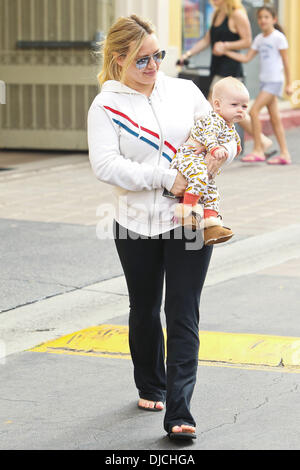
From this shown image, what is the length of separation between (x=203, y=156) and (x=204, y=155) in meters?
0.02

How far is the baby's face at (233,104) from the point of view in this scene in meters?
4.67

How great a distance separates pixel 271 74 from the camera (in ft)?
44.2

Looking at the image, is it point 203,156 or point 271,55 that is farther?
point 271,55

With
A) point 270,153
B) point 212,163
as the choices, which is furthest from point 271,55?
point 212,163

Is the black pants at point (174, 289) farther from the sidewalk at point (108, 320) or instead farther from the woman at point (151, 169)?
the sidewalk at point (108, 320)

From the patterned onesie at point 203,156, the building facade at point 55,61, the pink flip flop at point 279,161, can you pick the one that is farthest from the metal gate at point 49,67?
the patterned onesie at point 203,156

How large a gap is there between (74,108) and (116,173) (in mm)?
10033

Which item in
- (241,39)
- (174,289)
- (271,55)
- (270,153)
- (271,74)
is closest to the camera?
(174,289)

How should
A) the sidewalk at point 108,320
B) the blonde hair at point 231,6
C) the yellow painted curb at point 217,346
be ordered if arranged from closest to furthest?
1. the sidewalk at point 108,320
2. the yellow painted curb at point 217,346
3. the blonde hair at point 231,6

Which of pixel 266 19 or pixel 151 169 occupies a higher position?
pixel 151 169

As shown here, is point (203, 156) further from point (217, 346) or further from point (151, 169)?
point (217, 346)

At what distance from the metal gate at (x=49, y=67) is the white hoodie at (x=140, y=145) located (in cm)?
959
